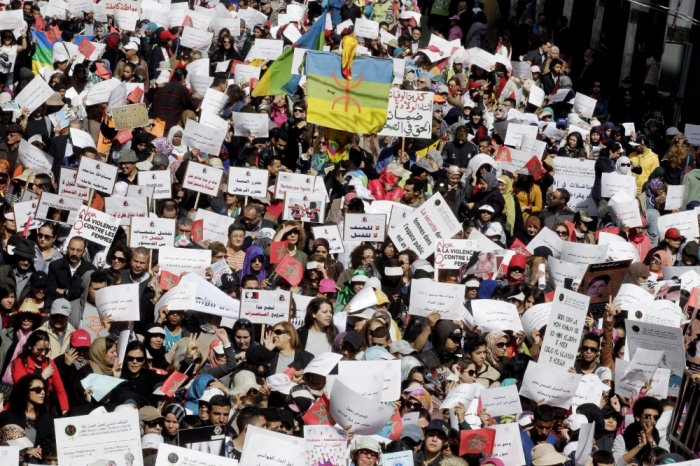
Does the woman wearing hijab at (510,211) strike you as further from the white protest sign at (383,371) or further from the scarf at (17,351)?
the scarf at (17,351)

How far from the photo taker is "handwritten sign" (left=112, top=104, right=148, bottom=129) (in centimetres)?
2053

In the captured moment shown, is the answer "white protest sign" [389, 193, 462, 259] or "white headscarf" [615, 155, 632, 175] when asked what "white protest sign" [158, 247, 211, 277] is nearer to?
"white protest sign" [389, 193, 462, 259]

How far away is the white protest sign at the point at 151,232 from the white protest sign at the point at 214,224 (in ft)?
3.11

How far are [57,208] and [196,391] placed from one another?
4579 mm

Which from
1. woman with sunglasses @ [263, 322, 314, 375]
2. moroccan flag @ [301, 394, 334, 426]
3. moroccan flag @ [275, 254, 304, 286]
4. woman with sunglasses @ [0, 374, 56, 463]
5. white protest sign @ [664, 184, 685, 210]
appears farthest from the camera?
white protest sign @ [664, 184, 685, 210]

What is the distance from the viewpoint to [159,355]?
48.5 feet

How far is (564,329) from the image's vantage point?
15.2m

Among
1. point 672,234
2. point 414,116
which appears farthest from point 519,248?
point 414,116

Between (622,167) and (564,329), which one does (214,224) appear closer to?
(564,329)

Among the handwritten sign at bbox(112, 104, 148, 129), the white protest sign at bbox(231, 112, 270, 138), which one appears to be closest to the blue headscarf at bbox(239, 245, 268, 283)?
the handwritten sign at bbox(112, 104, 148, 129)

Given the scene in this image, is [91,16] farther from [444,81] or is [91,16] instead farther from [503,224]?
[503,224]

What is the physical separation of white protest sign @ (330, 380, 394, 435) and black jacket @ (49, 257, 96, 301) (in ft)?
12.2

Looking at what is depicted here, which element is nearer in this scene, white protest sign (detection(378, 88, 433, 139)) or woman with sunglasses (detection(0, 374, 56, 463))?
woman with sunglasses (detection(0, 374, 56, 463))

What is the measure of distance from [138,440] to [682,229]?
8553 mm
